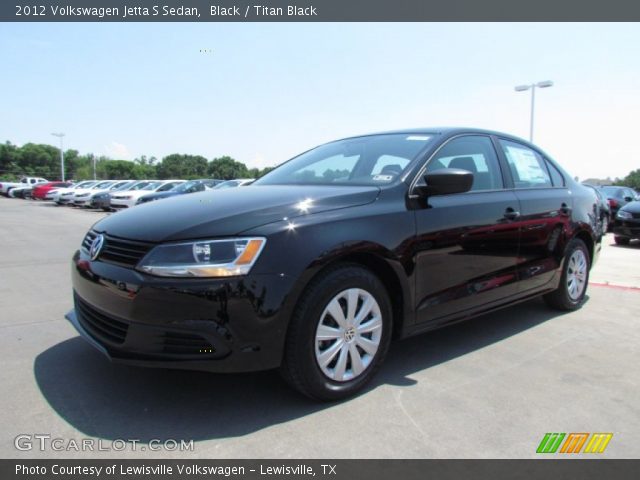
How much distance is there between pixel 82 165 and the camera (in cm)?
11062

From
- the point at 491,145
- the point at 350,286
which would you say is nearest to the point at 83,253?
the point at 350,286

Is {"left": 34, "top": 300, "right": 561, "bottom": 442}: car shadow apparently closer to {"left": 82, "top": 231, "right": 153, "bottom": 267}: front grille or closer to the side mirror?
{"left": 82, "top": 231, "right": 153, "bottom": 267}: front grille

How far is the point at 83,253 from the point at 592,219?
4.63 metres

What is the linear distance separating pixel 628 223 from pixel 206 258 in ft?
35.4

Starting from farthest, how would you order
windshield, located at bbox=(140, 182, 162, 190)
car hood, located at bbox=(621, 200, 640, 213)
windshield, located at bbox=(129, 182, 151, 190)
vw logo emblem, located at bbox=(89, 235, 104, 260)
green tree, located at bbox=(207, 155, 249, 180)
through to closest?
green tree, located at bbox=(207, 155, 249, 180) < windshield, located at bbox=(129, 182, 151, 190) < windshield, located at bbox=(140, 182, 162, 190) < car hood, located at bbox=(621, 200, 640, 213) < vw logo emblem, located at bbox=(89, 235, 104, 260)

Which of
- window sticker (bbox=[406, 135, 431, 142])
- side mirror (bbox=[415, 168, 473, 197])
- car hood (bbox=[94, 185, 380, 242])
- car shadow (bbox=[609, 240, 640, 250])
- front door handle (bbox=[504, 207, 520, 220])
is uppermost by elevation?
window sticker (bbox=[406, 135, 431, 142])

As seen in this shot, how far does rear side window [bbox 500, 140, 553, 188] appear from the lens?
414cm

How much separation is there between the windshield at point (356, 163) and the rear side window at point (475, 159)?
18cm

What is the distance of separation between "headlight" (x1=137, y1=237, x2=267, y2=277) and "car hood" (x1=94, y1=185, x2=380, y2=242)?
0.06 meters

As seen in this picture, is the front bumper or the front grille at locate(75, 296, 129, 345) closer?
the front bumper

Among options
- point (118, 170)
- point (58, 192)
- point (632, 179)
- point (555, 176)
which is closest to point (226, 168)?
point (118, 170)

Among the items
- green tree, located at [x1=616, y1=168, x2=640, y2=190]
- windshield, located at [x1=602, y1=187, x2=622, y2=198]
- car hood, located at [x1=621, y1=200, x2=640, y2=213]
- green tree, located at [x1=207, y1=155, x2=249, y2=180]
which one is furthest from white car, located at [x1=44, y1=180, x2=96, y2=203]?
green tree, located at [x1=616, y1=168, x2=640, y2=190]

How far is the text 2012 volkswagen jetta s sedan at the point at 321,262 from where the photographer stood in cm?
241

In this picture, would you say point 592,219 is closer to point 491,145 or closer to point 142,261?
point 491,145
